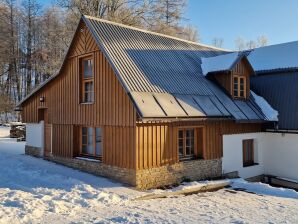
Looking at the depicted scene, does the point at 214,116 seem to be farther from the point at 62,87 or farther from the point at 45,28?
the point at 45,28

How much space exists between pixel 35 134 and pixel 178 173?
8.67m

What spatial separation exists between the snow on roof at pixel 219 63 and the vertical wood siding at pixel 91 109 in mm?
5495

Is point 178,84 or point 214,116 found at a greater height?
point 178,84

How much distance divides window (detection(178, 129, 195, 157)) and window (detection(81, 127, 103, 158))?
10.2 ft

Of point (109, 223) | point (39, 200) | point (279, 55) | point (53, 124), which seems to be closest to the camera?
point (109, 223)

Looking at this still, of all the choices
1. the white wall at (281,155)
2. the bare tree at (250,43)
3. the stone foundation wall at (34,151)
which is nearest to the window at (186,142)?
the white wall at (281,155)

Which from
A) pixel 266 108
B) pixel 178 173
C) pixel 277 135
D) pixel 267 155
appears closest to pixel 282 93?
pixel 266 108

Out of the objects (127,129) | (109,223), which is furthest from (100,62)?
(109,223)

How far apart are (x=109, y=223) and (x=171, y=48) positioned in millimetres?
10671

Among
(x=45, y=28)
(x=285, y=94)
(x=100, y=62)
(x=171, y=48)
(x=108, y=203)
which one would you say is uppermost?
(x=45, y=28)

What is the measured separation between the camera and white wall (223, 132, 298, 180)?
14738 millimetres

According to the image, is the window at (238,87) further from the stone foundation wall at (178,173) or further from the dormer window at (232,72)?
the stone foundation wall at (178,173)

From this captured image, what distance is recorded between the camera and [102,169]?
1281cm

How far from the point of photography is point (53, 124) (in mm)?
16031
